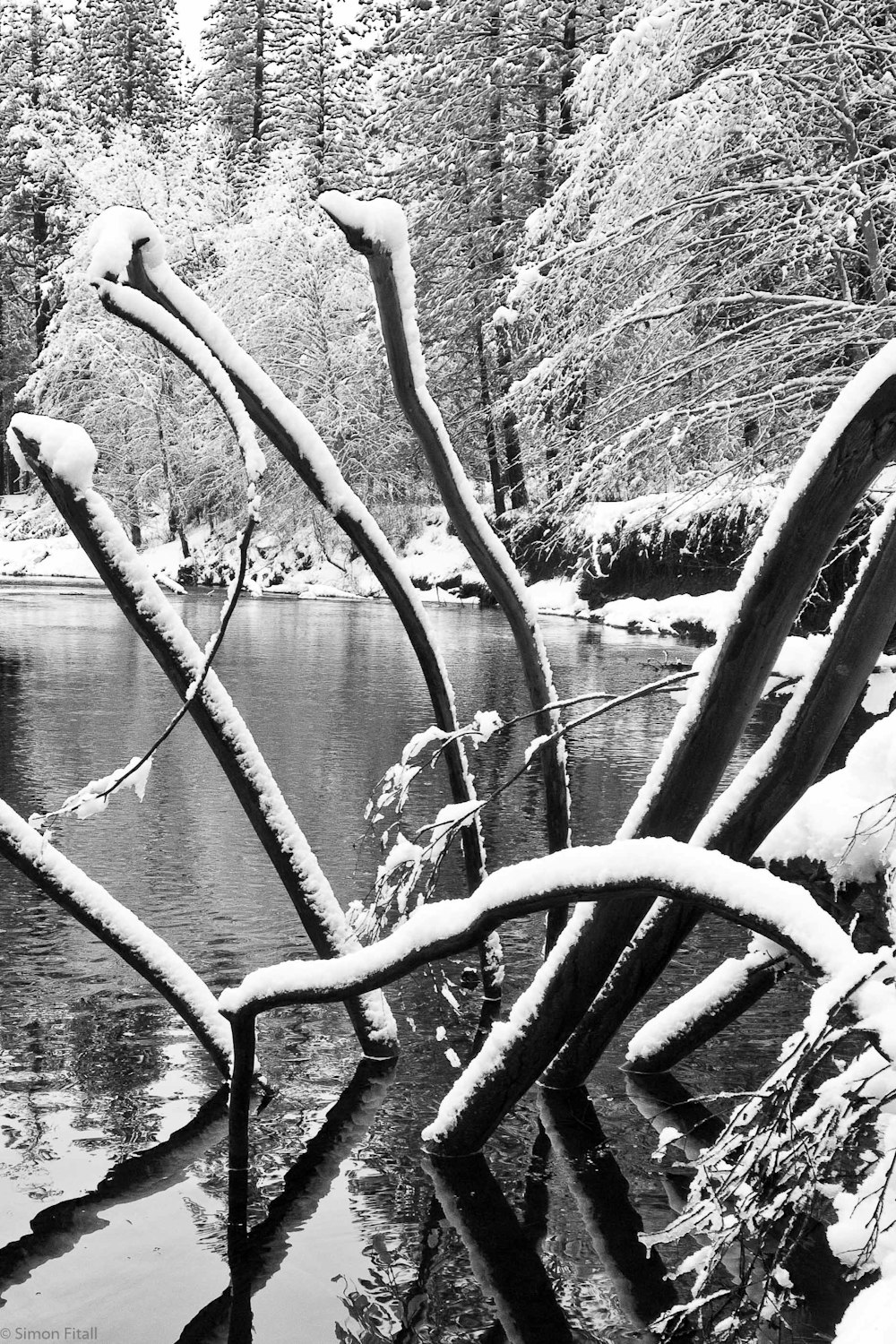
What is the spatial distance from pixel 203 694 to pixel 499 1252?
1.76 m

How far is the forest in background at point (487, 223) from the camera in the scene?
8875 mm

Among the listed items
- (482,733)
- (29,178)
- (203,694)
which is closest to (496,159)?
(29,178)

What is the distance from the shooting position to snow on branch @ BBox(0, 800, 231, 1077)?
12.8ft

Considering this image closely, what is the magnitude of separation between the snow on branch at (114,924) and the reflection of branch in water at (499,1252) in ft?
2.66

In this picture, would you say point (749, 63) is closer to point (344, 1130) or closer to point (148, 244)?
point (148, 244)

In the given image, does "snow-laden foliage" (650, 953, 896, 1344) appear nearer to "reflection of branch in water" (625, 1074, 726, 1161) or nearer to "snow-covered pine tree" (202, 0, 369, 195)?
"reflection of branch in water" (625, 1074, 726, 1161)


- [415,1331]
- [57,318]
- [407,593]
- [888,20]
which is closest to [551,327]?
[888,20]

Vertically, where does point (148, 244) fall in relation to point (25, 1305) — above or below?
above

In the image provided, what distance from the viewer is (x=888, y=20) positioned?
30.1 ft

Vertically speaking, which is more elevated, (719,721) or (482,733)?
(719,721)

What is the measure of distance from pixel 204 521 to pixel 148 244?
31.8m

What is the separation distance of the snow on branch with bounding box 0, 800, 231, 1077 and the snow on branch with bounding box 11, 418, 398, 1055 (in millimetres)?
414

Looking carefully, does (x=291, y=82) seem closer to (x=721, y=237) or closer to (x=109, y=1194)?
(x=721, y=237)

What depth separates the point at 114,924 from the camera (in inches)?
159
